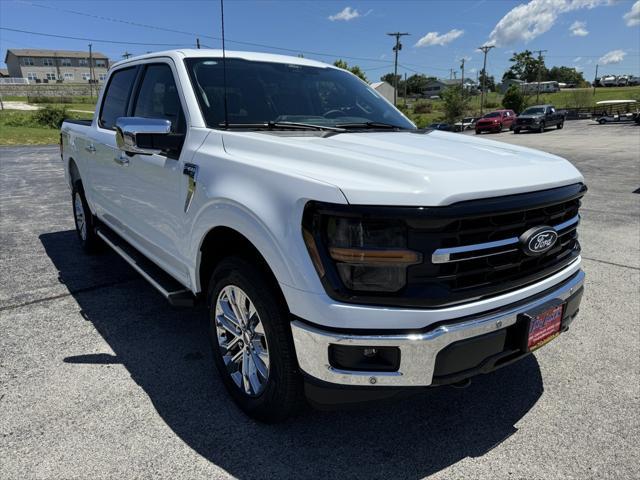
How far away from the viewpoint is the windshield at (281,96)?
307 centimetres

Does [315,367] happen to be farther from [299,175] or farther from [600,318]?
[600,318]

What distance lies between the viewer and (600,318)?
3.95 metres

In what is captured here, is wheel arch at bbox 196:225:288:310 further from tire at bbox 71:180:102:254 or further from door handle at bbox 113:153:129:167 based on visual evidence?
tire at bbox 71:180:102:254

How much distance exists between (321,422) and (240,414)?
1.47ft

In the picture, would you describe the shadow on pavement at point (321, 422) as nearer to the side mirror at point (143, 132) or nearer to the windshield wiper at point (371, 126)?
the side mirror at point (143, 132)

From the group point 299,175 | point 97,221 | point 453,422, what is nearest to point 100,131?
point 97,221

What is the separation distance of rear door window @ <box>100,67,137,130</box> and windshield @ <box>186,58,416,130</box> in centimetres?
113

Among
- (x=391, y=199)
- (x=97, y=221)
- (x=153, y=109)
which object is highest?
(x=153, y=109)

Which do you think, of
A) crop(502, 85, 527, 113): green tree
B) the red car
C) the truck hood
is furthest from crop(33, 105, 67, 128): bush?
crop(502, 85, 527, 113): green tree

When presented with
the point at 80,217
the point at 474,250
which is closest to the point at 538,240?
the point at 474,250

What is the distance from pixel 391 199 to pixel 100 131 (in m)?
3.62

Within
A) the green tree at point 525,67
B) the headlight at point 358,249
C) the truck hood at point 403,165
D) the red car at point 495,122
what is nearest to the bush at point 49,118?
the red car at point 495,122

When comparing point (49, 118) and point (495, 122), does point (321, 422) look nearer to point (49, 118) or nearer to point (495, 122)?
point (49, 118)

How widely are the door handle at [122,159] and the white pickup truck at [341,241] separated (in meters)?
0.53
